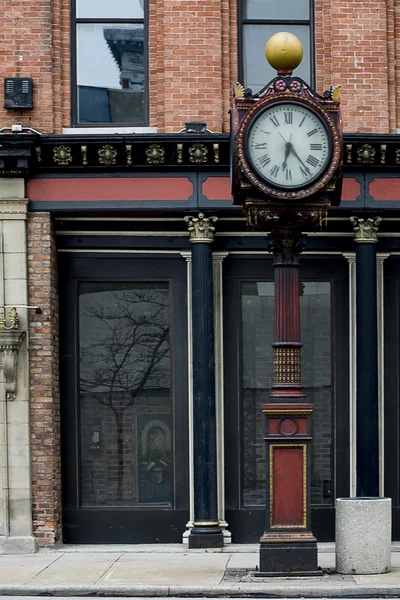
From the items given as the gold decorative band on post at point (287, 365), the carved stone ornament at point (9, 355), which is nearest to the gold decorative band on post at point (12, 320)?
the carved stone ornament at point (9, 355)

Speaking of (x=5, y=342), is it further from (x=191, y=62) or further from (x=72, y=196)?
(x=191, y=62)

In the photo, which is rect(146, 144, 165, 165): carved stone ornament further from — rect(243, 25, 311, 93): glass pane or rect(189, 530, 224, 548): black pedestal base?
rect(189, 530, 224, 548): black pedestal base

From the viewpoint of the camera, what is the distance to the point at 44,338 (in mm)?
16719

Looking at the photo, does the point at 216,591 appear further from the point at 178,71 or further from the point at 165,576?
the point at 178,71

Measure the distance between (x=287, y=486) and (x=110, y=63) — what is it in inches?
247

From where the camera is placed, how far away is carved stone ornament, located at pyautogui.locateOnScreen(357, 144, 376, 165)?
16797mm

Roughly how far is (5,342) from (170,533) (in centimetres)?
313

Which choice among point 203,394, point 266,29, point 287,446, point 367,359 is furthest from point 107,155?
point 287,446

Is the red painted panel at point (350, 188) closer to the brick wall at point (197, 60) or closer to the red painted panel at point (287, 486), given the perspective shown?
the brick wall at point (197, 60)

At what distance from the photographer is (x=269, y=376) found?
1731cm

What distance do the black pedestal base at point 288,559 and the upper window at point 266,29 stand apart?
6.29 metres

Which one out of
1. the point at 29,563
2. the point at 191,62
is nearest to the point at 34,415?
the point at 29,563

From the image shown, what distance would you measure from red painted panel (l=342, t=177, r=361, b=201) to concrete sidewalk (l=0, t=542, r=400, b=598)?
429cm

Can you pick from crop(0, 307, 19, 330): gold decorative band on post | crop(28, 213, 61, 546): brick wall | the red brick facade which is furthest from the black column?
crop(0, 307, 19, 330): gold decorative band on post
